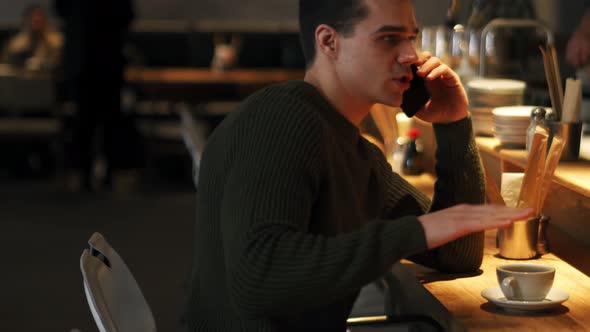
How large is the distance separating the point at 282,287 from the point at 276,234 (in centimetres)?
8

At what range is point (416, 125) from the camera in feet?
13.6

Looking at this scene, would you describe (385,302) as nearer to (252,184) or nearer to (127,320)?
(127,320)

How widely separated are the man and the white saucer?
0.19m

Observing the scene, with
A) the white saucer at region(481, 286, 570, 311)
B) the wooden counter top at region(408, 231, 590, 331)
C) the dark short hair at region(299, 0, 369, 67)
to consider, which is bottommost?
the wooden counter top at region(408, 231, 590, 331)

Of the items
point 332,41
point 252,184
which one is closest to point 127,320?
point 252,184

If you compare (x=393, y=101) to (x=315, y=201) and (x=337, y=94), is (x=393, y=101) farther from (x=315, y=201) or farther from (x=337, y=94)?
(x=315, y=201)

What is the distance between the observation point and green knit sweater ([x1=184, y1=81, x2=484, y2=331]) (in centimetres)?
158

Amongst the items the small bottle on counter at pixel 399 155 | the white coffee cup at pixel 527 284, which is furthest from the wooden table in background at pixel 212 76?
the white coffee cup at pixel 527 284

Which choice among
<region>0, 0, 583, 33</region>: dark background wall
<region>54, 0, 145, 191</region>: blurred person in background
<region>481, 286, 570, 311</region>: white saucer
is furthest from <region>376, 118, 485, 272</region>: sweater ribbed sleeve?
<region>0, 0, 583, 33</region>: dark background wall

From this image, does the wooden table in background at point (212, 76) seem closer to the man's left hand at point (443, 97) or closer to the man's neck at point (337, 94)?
the man's left hand at point (443, 97)

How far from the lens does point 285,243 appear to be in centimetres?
158

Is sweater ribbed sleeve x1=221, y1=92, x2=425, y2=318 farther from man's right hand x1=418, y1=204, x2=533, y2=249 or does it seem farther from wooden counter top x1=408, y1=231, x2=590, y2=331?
wooden counter top x1=408, y1=231, x2=590, y2=331

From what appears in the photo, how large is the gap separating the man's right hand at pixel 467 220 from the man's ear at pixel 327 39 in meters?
0.48

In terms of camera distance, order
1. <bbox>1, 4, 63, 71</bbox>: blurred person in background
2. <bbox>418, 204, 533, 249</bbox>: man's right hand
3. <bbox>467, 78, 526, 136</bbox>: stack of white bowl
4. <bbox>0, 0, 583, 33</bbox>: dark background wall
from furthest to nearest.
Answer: <bbox>0, 0, 583, 33</bbox>: dark background wall → <bbox>1, 4, 63, 71</bbox>: blurred person in background → <bbox>467, 78, 526, 136</bbox>: stack of white bowl → <bbox>418, 204, 533, 249</bbox>: man's right hand
